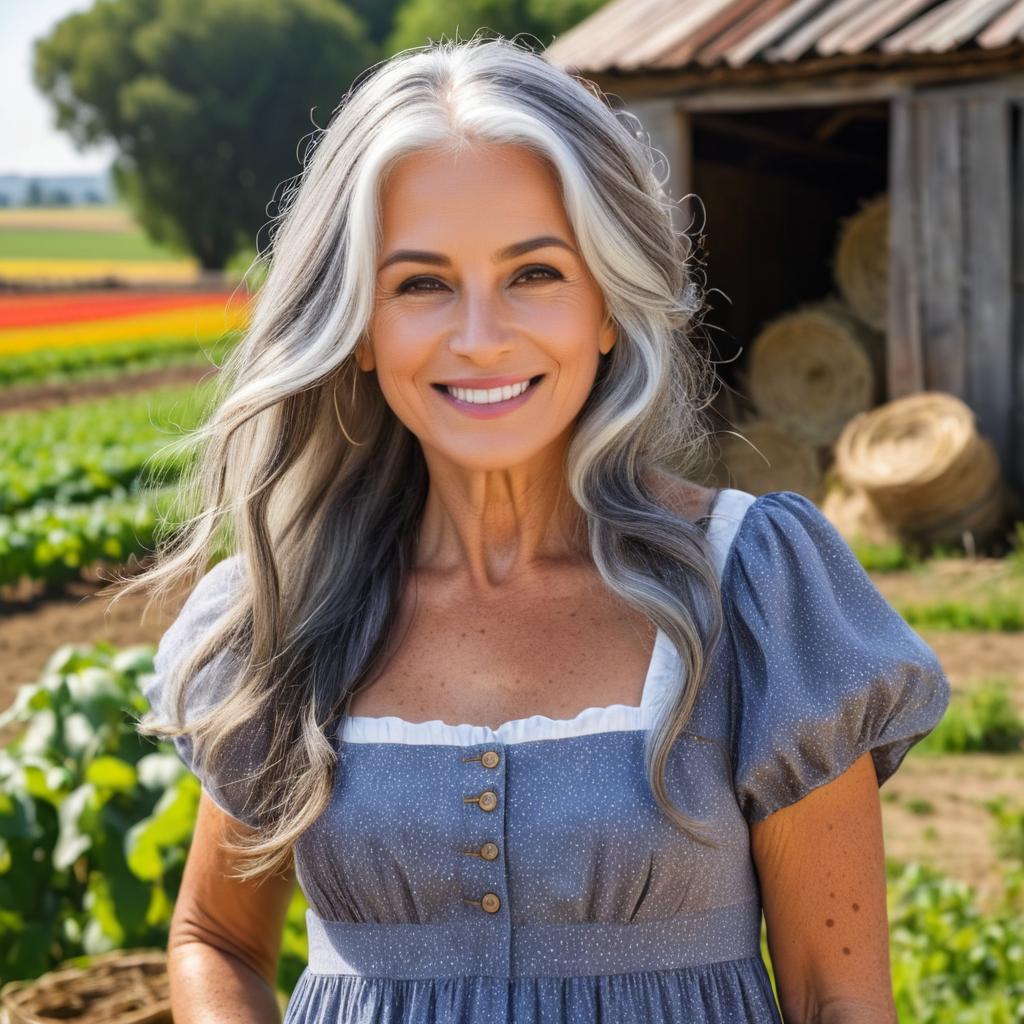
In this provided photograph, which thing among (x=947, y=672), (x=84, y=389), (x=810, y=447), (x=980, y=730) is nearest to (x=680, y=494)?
(x=980, y=730)

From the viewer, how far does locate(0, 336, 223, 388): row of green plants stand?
74.8 ft

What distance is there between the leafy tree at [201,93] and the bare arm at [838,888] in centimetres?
4987

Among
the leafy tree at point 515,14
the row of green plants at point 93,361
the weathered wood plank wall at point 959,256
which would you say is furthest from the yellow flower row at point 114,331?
the weathered wood plank wall at point 959,256

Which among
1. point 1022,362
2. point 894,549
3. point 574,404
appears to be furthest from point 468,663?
point 1022,362

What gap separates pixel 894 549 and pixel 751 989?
22.0 ft

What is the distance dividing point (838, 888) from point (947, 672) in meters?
4.80

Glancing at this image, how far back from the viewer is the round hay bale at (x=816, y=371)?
1003 centimetres

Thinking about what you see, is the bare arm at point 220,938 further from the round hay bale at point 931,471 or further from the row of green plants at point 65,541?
the row of green plants at point 65,541

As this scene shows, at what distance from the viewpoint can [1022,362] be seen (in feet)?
27.9

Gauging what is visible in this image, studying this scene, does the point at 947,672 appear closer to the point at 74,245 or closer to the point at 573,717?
the point at 573,717

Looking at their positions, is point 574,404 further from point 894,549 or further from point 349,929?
point 894,549

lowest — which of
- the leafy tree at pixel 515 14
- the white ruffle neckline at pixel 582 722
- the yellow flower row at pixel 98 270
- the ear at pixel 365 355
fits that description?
the yellow flower row at pixel 98 270

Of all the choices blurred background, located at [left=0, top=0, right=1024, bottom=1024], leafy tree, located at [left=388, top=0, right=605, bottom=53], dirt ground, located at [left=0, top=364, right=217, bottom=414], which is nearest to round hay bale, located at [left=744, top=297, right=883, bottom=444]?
blurred background, located at [left=0, top=0, right=1024, bottom=1024]

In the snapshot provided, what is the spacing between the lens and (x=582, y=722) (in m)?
1.80
